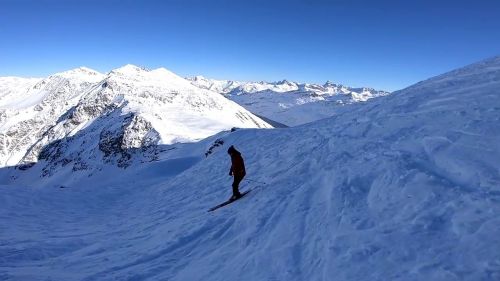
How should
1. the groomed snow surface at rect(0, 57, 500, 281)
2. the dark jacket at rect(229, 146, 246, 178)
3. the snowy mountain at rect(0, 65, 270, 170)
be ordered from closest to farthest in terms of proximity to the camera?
the groomed snow surface at rect(0, 57, 500, 281) < the dark jacket at rect(229, 146, 246, 178) < the snowy mountain at rect(0, 65, 270, 170)

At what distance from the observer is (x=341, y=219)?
1063cm

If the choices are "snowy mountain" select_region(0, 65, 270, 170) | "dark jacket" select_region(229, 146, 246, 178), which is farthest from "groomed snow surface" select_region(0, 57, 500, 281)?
"snowy mountain" select_region(0, 65, 270, 170)

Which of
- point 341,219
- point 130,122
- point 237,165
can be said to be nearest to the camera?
point 341,219

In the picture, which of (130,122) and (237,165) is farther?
(130,122)

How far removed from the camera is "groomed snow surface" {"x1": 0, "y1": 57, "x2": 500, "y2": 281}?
27.2ft

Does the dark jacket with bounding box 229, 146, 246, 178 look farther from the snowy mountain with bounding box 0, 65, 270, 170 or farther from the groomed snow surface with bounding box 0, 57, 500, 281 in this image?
the snowy mountain with bounding box 0, 65, 270, 170

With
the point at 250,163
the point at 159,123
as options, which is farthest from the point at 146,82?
the point at 250,163

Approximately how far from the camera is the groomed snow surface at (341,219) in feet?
27.2

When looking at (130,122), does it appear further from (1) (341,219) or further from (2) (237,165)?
(1) (341,219)

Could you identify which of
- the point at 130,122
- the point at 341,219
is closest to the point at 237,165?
the point at 341,219

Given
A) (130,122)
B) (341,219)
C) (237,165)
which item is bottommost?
(341,219)

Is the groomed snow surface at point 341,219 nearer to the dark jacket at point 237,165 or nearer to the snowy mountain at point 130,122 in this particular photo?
the dark jacket at point 237,165

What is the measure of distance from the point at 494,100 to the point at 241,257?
10.5 meters

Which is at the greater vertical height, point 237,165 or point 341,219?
point 237,165
